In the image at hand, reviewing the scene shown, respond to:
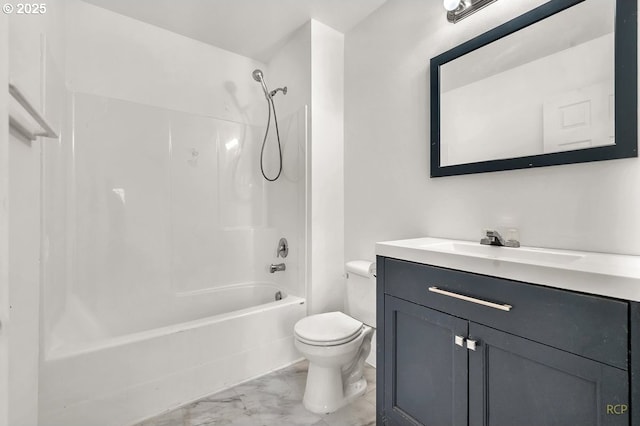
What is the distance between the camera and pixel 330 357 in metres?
1.53

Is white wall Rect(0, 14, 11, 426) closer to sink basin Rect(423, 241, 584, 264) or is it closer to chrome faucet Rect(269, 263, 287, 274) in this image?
sink basin Rect(423, 241, 584, 264)

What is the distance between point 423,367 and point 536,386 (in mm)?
401

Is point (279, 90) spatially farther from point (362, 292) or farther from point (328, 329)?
point (328, 329)

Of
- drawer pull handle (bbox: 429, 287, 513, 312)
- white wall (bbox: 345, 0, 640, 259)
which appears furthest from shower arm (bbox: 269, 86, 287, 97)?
drawer pull handle (bbox: 429, 287, 513, 312)

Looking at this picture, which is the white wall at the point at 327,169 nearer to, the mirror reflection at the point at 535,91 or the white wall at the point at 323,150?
the white wall at the point at 323,150

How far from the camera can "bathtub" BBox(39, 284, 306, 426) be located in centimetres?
136

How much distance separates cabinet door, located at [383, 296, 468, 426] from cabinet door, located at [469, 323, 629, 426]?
0.05m

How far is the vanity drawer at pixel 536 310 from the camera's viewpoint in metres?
0.75

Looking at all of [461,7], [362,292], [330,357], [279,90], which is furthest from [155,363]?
[461,7]

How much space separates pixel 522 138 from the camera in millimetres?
1300

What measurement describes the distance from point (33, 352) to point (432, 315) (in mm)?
1570

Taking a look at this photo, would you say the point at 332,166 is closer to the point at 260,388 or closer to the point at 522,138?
the point at 522,138

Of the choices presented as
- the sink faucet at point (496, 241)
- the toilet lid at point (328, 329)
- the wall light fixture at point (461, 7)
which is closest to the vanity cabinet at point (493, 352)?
the toilet lid at point (328, 329)

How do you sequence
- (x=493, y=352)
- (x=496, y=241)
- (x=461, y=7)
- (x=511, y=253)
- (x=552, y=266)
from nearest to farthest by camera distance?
(x=552, y=266)
(x=493, y=352)
(x=511, y=253)
(x=496, y=241)
(x=461, y=7)
